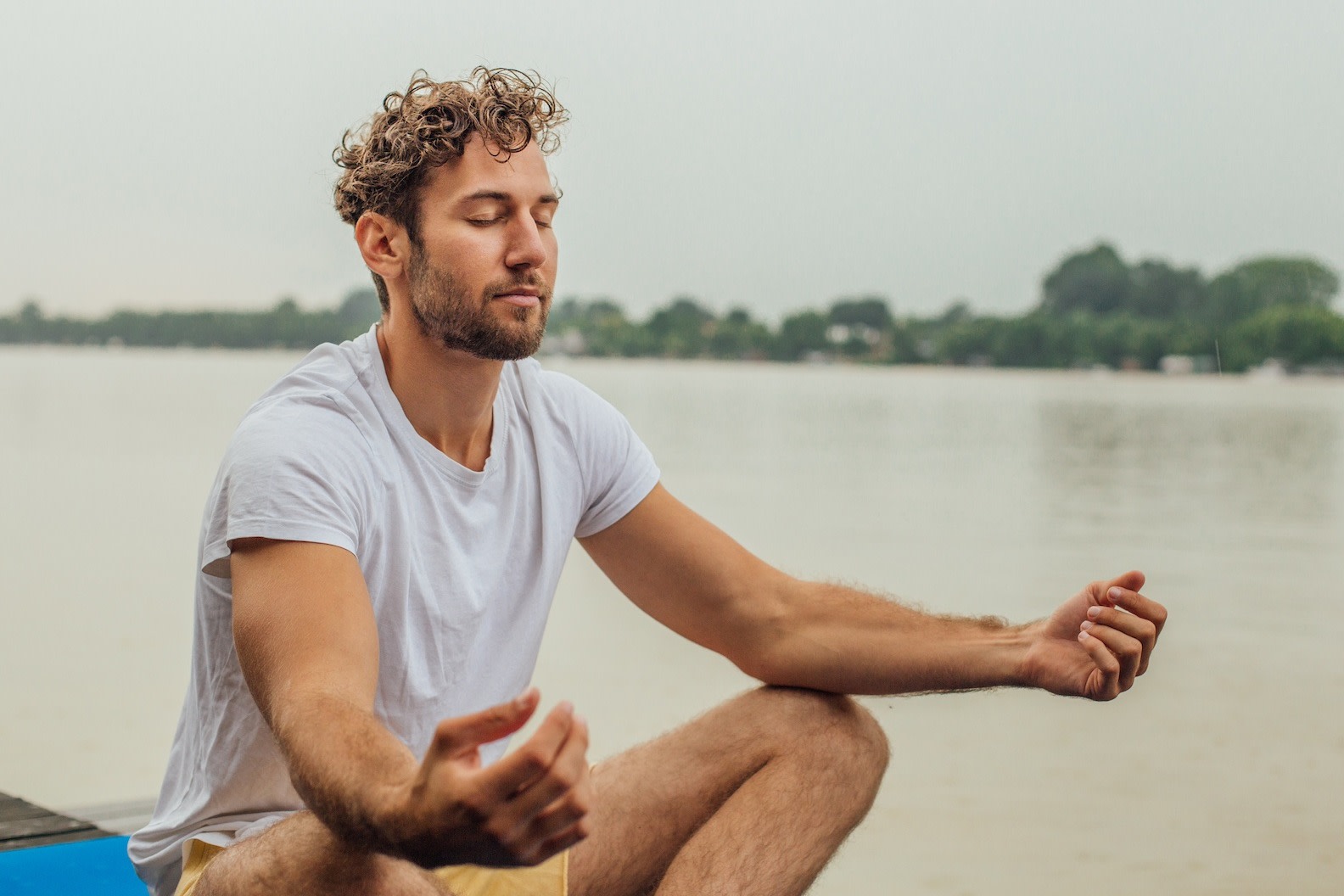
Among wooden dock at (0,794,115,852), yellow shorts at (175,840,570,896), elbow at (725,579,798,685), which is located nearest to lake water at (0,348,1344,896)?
elbow at (725,579,798,685)

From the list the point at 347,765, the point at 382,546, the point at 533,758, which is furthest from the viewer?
the point at 382,546

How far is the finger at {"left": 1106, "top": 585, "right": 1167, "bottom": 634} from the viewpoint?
5.61 feet

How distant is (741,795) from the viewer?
182 centimetres

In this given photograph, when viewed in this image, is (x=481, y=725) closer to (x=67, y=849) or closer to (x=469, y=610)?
(x=469, y=610)

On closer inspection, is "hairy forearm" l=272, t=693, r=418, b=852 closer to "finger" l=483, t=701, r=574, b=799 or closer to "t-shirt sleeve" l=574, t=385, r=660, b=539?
"finger" l=483, t=701, r=574, b=799

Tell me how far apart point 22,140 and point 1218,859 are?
37.3 meters

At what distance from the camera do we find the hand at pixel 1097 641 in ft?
5.58

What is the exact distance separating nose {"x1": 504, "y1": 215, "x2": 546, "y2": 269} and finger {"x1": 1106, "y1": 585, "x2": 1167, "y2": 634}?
793 mm

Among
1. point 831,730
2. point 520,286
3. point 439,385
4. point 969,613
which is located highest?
point 520,286

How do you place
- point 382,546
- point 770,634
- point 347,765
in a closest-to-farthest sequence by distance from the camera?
point 347,765
point 382,546
point 770,634

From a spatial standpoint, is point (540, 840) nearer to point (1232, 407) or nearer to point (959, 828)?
point (959, 828)

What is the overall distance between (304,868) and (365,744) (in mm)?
256

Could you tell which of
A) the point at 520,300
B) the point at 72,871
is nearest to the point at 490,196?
the point at 520,300

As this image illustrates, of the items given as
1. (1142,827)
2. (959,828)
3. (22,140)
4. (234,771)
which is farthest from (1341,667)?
(22,140)
